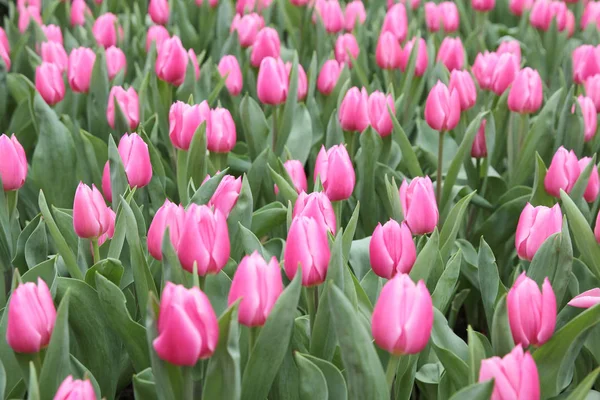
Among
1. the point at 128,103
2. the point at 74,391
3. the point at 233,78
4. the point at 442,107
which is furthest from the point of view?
the point at 233,78

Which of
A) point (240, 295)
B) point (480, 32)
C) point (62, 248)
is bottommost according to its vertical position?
point (480, 32)

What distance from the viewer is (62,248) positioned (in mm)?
1312

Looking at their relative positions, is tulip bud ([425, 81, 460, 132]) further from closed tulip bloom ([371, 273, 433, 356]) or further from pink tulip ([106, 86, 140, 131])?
closed tulip bloom ([371, 273, 433, 356])

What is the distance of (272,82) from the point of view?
189 centimetres

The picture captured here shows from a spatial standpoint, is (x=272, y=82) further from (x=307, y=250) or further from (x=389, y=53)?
(x=307, y=250)

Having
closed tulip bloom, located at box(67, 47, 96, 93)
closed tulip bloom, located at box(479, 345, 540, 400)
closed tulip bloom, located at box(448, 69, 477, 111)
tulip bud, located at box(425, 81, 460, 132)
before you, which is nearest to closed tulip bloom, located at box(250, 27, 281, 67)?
closed tulip bloom, located at box(67, 47, 96, 93)

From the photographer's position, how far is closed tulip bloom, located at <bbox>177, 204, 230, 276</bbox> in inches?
41.9

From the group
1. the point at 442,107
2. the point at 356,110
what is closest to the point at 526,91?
the point at 442,107

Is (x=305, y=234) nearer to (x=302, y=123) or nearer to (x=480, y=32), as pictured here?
(x=302, y=123)

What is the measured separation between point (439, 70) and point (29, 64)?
121 cm

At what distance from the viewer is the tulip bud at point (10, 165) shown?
1.42 meters

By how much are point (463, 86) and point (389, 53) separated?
1.43ft

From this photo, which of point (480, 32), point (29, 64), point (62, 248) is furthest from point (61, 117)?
point (480, 32)

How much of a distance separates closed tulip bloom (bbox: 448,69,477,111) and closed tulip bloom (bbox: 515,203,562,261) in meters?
0.62
